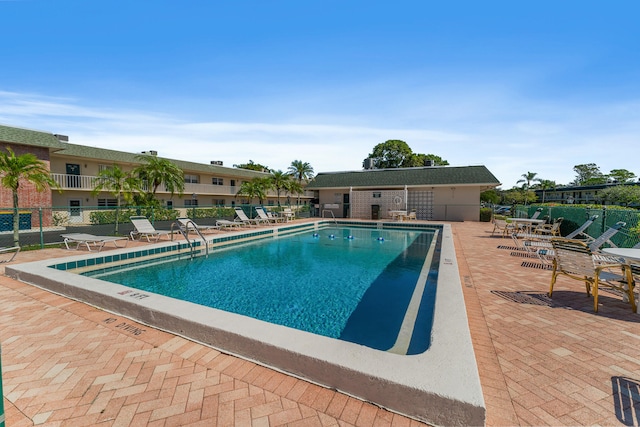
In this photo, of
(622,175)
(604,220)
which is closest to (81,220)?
(604,220)

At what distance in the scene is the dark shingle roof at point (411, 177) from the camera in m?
22.3

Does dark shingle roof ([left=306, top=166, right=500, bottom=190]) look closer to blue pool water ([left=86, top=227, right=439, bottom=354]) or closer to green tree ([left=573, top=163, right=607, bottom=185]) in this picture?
blue pool water ([left=86, top=227, right=439, bottom=354])

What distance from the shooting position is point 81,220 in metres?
18.5

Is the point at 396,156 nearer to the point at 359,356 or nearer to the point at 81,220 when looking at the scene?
the point at 81,220

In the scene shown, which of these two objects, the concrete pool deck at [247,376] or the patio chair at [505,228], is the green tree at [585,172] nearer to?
the patio chair at [505,228]

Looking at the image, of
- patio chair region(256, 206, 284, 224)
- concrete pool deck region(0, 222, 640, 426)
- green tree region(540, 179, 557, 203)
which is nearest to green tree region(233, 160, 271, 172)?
patio chair region(256, 206, 284, 224)

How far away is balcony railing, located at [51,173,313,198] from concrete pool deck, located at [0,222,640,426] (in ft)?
57.3

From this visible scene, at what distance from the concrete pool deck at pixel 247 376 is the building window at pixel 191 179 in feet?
88.4

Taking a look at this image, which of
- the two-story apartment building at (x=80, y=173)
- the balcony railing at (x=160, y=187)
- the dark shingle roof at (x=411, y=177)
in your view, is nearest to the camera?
the two-story apartment building at (x=80, y=173)

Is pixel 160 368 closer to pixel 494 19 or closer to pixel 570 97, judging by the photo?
pixel 494 19

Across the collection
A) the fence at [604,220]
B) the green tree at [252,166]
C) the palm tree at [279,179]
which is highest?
the green tree at [252,166]

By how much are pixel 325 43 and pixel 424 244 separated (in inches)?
355

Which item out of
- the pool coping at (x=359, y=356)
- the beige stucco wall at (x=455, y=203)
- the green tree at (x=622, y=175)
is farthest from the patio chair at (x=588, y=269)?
the green tree at (x=622, y=175)

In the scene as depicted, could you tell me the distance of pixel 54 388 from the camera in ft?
8.34
